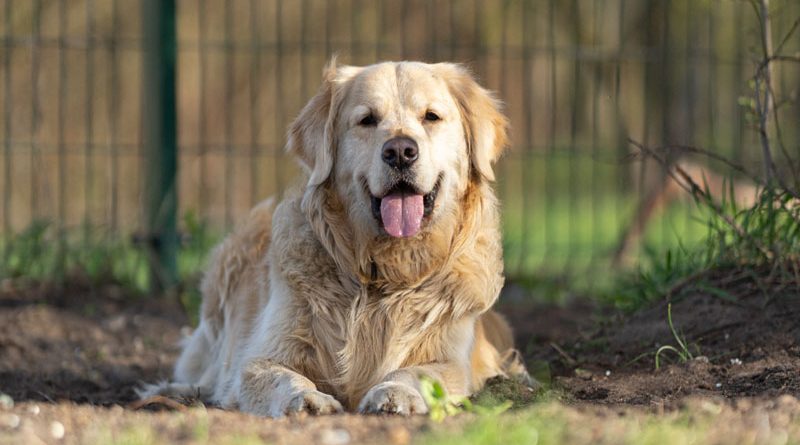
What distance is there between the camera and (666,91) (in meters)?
9.09

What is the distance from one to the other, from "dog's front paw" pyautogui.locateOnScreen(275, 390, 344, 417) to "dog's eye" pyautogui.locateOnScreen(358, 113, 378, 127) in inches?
46.1

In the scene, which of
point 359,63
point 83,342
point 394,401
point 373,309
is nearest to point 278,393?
point 394,401

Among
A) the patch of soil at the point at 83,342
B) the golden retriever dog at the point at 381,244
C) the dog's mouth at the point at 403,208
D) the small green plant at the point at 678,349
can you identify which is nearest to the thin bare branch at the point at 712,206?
the small green plant at the point at 678,349

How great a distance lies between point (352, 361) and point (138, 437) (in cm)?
160

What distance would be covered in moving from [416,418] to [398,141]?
1.19 m

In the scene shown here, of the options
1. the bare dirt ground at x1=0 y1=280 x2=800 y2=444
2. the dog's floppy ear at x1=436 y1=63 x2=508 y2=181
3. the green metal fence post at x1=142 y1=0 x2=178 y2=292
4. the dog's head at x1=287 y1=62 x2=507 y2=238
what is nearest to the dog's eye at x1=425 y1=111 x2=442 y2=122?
the dog's head at x1=287 y1=62 x2=507 y2=238

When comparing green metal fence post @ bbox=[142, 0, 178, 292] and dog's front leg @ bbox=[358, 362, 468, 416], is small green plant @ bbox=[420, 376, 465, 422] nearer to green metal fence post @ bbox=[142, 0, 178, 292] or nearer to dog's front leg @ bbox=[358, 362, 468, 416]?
dog's front leg @ bbox=[358, 362, 468, 416]

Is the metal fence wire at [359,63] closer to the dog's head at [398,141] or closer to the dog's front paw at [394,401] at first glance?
the dog's head at [398,141]

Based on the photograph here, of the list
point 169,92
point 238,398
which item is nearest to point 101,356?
point 238,398

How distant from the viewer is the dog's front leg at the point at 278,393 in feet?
12.5

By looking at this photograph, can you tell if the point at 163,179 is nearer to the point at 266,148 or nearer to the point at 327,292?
the point at 266,148

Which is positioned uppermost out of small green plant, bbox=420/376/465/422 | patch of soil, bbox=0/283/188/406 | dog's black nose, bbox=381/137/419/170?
dog's black nose, bbox=381/137/419/170

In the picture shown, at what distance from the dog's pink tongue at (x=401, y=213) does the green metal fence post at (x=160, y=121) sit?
405 centimetres

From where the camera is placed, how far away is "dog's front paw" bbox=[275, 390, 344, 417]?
3.79 meters
